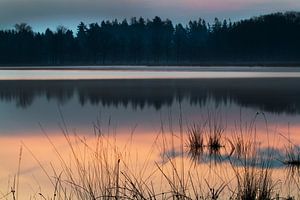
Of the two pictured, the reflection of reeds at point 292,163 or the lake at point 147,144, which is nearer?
the lake at point 147,144

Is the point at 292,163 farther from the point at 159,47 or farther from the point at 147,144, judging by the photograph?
the point at 159,47

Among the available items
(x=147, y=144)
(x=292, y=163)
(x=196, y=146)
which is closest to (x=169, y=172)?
(x=292, y=163)

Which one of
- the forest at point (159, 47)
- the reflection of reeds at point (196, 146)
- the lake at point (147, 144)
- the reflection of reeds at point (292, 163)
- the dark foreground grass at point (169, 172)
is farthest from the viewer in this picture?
the forest at point (159, 47)

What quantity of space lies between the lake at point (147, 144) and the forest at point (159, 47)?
78621 millimetres

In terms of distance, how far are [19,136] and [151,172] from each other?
474 centimetres

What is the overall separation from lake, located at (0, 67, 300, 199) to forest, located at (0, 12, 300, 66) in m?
78.6

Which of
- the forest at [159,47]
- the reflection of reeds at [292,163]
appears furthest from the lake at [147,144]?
the forest at [159,47]

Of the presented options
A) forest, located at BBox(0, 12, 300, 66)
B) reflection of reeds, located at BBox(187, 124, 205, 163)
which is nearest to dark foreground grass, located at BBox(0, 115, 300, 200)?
reflection of reeds, located at BBox(187, 124, 205, 163)

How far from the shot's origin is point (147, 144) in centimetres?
997

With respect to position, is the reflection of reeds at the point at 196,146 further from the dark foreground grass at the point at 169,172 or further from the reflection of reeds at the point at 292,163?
the reflection of reeds at the point at 292,163

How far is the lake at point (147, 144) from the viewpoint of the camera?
679 centimetres

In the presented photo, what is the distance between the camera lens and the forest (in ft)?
319

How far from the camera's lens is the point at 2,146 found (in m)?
10.1

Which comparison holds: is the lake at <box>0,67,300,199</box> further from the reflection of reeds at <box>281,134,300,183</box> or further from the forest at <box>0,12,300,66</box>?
the forest at <box>0,12,300,66</box>
